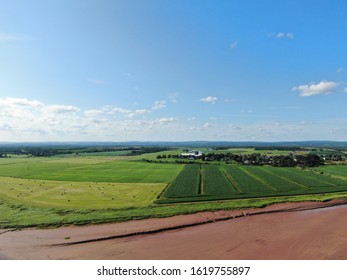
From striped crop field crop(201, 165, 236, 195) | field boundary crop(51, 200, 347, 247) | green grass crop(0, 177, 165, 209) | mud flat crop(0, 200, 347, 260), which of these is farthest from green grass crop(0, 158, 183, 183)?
mud flat crop(0, 200, 347, 260)

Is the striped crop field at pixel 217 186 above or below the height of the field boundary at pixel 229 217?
above

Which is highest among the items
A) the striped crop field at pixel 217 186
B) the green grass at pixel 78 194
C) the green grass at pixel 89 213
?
the striped crop field at pixel 217 186

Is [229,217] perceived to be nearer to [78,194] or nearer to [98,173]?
[78,194]

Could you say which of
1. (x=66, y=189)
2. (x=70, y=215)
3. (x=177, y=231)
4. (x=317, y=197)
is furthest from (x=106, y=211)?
(x=317, y=197)

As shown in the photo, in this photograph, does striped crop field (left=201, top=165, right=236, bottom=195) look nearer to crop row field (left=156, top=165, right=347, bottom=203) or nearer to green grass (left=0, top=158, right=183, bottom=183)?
crop row field (left=156, top=165, right=347, bottom=203)

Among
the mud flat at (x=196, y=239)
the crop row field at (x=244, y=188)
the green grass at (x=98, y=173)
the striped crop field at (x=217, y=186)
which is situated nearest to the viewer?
the mud flat at (x=196, y=239)

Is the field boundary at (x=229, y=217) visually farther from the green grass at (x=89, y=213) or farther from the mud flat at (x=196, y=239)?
the green grass at (x=89, y=213)

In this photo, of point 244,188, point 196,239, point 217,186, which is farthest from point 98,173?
point 196,239

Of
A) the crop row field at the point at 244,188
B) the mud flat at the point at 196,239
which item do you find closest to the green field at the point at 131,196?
the crop row field at the point at 244,188

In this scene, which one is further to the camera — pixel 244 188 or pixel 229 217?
pixel 244 188

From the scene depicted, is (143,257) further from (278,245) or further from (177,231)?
(278,245)
